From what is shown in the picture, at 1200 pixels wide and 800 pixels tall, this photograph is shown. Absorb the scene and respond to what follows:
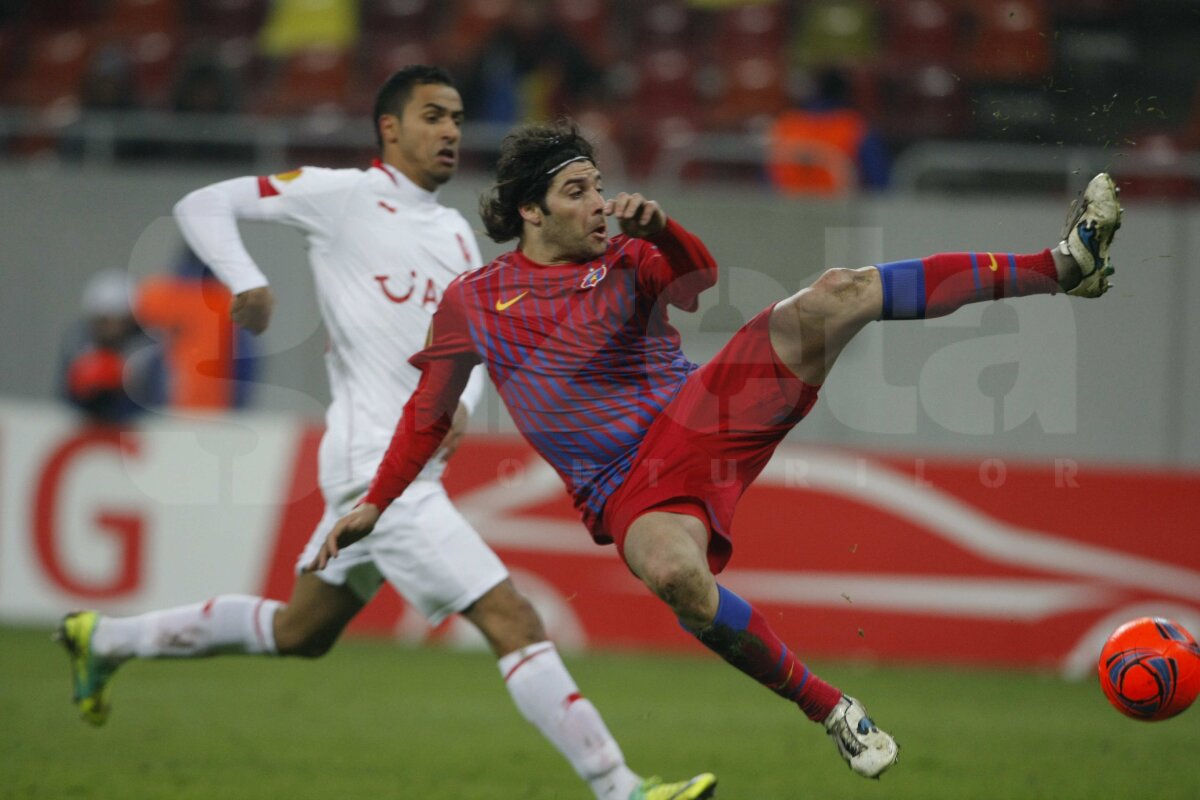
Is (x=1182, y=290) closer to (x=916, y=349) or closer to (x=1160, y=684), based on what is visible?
(x=916, y=349)

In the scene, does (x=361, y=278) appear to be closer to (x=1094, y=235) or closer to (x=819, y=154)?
(x=1094, y=235)

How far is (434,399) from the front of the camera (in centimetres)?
556

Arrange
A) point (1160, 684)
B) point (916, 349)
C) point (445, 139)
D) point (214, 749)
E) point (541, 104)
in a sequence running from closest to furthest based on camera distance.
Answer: point (1160, 684)
point (445, 139)
point (214, 749)
point (916, 349)
point (541, 104)

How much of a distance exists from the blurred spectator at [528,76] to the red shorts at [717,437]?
8569mm

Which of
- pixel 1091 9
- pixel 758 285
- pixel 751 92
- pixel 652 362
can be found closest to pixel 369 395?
pixel 652 362

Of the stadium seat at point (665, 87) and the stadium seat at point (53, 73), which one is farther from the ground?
the stadium seat at point (53, 73)

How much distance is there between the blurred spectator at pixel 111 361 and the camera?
11.6m

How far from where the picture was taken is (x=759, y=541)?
10992 millimetres

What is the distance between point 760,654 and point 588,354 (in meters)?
1.19

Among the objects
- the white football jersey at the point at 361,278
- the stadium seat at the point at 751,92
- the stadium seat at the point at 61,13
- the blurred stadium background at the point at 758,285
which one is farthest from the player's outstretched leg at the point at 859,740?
the stadium seat at the point at 61,13

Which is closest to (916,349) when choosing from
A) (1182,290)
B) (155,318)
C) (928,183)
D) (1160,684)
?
(928,183)

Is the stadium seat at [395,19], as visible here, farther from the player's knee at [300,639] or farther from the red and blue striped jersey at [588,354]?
the red and blue striped jersey at [588,354]

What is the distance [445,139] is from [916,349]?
22.0ft

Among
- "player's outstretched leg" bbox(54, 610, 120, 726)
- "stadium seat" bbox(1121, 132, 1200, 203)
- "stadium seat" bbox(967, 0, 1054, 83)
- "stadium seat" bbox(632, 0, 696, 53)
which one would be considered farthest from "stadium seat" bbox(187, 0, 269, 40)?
"player's outstretched leg" bbox(54, 610, 120, 726)
